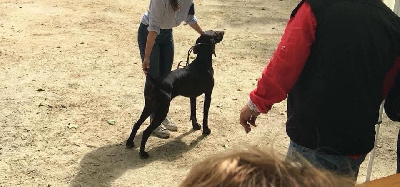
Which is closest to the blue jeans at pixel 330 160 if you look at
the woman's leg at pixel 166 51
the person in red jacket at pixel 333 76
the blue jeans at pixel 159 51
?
the person in red jacket at pixel 333 76

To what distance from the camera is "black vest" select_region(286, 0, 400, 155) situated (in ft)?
6.51

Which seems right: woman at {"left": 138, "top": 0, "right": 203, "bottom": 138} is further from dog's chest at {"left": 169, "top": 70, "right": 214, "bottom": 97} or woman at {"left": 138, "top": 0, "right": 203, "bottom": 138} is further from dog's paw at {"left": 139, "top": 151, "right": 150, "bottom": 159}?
dog's paw at {"left": 139, "top": 151, "right": 150, "bottom": 159}

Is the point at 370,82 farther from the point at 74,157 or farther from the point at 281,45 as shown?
the point at 74,157

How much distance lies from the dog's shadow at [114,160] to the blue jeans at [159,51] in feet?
2.04

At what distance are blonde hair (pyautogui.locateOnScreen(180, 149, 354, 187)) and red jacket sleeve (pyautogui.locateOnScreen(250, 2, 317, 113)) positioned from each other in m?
1.01

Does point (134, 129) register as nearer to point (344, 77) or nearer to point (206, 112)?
point (206, 112)

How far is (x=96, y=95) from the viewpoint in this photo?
5453 millimetres

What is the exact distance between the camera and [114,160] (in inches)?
165

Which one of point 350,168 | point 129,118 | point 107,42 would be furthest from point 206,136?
point 107,42

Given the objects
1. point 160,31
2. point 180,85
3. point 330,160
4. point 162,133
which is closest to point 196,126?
point 162,133

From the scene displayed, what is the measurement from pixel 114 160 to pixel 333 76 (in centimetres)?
255

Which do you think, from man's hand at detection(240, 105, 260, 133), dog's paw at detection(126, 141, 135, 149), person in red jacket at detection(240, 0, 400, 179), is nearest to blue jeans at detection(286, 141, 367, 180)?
person in red jacket at detection(240, 0, 400, 179)

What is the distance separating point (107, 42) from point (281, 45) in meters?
5.54

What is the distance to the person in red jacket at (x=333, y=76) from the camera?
199cm
